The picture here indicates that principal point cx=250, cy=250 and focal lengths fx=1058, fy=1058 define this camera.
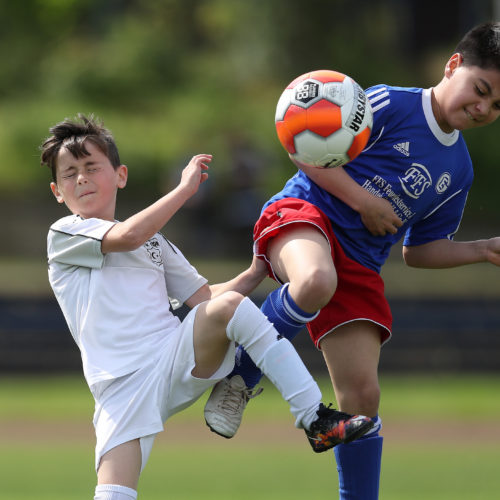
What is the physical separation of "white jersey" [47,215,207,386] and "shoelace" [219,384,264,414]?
387 mm

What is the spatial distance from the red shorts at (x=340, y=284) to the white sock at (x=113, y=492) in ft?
4.06

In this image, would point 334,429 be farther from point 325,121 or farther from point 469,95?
point 469,95

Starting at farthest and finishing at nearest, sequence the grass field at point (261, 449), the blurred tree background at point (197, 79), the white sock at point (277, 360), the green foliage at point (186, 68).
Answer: the green foliage at point (186, 68) < the blurred tree background at point (197, 79) < the grass field at point (261, 449) < the white sock at point (277, 360)

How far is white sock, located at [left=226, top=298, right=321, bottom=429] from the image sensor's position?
4391mm

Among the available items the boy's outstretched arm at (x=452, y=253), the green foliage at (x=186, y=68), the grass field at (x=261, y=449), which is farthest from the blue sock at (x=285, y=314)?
the green foliage at (x=186, y=68)

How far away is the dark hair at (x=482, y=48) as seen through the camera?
4844mm

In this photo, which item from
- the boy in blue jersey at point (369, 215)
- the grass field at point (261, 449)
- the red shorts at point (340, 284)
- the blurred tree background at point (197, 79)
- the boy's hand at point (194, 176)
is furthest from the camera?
the blurred tree background at point (197, 79)

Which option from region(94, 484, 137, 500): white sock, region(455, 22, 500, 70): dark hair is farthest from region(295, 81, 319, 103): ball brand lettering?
region(94, 484, 137, 500): white sock

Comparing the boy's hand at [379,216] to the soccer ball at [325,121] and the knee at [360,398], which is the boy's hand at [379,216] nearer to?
the soccer ball at [325,121]

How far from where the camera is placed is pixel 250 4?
21.6 m

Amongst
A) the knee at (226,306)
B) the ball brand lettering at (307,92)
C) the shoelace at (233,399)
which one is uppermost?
the ball brand lettering at (307,92)

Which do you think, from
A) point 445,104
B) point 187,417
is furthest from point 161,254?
point 187,417

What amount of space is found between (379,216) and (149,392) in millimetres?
1341

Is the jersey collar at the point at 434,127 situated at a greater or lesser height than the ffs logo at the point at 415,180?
greater
